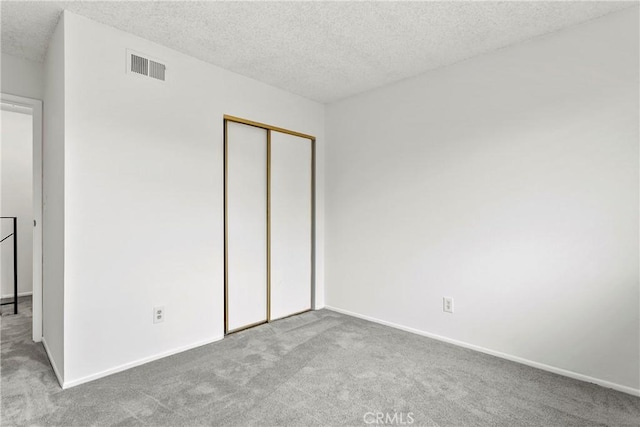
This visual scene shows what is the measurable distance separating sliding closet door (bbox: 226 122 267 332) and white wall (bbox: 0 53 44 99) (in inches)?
62.7

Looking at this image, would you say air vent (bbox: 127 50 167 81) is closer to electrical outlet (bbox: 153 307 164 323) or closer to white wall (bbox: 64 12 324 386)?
white wall (bbox: 64 12 324 386)

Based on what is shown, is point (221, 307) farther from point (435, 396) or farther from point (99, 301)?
point (435, 396)

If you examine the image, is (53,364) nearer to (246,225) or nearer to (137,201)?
(137,201)

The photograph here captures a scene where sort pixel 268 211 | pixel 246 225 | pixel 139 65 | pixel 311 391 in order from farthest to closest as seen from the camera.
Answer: pixel 268 211 → pixel 246 225 → pixel 139 65 → pixel 311 391

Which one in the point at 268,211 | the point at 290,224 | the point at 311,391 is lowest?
the point at 311,391

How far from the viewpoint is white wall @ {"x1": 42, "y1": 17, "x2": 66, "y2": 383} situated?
2115mm

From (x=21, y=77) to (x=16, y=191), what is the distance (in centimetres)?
247

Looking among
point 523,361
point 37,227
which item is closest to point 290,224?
point 37,227

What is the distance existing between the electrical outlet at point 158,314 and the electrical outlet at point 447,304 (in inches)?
91.8

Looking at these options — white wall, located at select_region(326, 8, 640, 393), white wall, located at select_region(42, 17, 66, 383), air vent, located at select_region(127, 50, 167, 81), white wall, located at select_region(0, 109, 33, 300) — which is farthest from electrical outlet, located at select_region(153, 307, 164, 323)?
white wall, located at select_region(0, 109, 33, 300)

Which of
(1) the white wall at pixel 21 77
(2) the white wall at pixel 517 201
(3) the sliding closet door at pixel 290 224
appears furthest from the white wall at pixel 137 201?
(2) the white wall at pixel 517 201

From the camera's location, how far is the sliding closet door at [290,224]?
3441 mm

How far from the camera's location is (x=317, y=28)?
89.5 inches

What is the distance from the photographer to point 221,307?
9.47 ft
